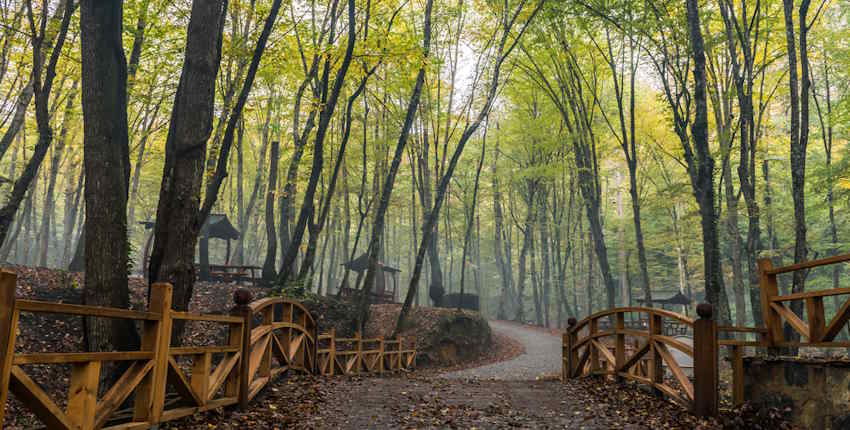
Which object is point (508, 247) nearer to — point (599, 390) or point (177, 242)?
point (599, 390)

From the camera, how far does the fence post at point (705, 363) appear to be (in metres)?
5.98

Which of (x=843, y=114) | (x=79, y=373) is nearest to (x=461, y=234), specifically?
(x=843, y=114)

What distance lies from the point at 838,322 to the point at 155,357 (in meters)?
6.58

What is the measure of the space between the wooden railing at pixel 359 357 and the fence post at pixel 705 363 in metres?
7.03

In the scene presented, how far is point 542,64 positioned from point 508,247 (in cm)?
1809

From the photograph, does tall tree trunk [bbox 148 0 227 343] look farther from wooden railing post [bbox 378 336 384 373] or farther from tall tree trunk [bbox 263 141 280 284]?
tall tree trunk [bbox 263 141 280 284]

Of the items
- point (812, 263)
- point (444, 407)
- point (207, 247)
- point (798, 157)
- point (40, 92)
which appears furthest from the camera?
point (207, 247)

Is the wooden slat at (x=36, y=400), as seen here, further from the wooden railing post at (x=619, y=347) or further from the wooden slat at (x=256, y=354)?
the wooden railing post at (x=619, y=347)

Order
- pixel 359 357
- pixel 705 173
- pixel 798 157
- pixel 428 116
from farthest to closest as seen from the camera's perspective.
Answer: pixel 428 116 < pixel 359 357 < pixel 798 157 < pixel 705 173

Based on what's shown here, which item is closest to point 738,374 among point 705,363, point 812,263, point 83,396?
point 705,363

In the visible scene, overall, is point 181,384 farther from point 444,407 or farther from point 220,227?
point 220,227

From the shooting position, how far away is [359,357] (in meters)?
12.7

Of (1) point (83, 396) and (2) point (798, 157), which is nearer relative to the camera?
(1) point (83, 396)

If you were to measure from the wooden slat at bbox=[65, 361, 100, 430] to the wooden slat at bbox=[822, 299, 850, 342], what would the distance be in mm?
6590
